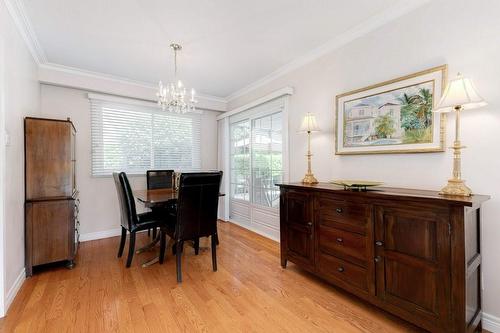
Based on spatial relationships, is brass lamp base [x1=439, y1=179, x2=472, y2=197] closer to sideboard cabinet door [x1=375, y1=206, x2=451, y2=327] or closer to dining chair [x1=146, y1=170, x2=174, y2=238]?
sideboard cabinet door [x1=375, y1=206, x2=451, y2=327]

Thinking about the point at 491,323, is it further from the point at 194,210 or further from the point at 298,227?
the point at 194,210

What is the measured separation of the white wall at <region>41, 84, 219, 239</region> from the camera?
130 inches

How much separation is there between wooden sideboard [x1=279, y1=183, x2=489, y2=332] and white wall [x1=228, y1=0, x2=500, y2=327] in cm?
21

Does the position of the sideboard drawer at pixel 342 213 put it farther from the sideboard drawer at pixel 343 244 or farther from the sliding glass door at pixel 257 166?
the sliding glass door at pixel 257 166

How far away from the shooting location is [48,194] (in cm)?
247

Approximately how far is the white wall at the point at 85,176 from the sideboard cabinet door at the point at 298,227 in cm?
277

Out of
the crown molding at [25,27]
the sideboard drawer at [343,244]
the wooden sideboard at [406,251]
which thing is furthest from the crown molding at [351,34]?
the crown molding at [25,27]

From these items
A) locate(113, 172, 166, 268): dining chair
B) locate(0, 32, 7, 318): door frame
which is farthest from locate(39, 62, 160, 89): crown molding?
locate(113, 172, 166, 268): dining chair

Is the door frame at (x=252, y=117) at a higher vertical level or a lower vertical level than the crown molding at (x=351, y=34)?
lower

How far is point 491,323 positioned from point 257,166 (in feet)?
9.82

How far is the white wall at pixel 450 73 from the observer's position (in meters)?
1.58

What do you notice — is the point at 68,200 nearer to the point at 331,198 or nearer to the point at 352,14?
the point at 331,198

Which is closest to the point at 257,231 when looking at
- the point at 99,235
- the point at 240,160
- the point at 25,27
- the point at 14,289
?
the point at 240,160

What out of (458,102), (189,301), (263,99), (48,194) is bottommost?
(189,301)
